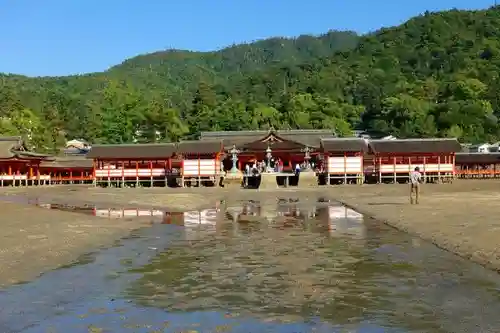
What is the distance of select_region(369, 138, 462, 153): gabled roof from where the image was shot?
54.2 meters

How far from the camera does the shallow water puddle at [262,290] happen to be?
7.02 m

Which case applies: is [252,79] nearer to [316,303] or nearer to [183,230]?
[183,230]

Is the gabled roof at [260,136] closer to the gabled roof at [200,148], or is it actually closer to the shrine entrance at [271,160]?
the shrine entrance at [271,160]

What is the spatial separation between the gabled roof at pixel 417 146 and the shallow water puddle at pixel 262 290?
1628 inches

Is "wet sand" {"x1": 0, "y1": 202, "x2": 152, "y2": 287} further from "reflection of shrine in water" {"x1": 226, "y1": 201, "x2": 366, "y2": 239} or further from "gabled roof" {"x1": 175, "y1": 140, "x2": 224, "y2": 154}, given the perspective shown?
"gabled roof" {"x1": 175, "y1": 140, "x2": 224, "y2": 154}

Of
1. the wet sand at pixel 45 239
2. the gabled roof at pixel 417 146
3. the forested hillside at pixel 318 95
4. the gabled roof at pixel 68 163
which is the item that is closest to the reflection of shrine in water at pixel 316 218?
the wet sand at pixel 45 239

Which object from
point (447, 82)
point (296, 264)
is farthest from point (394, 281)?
point (447, 82)

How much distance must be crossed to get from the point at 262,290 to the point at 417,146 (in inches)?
1929

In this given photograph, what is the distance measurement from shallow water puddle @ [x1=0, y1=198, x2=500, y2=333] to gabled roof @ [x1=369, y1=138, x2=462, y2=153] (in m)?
41.3

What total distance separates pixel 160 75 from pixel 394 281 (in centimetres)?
17868

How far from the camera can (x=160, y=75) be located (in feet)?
600

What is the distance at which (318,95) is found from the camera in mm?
118125

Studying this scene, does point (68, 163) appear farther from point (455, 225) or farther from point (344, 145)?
point (455, 225)

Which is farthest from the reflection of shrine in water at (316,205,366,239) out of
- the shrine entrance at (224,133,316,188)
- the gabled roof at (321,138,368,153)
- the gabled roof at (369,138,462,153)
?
the gabled roof at (369,138,462,153)
